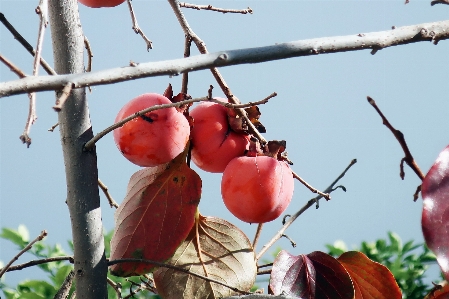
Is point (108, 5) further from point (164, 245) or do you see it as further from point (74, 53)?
point (164, 245)

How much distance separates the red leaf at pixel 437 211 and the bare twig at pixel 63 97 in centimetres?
26

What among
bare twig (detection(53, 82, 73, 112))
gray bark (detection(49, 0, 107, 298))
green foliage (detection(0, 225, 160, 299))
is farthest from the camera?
green foliage (detection(0, 225, 160, 299))

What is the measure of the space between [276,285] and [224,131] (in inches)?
7.0

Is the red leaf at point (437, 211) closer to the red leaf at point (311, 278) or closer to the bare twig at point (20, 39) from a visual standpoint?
the red leaf at point (311, 278)

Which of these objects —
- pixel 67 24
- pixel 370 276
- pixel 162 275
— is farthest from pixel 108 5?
pixel 370 276

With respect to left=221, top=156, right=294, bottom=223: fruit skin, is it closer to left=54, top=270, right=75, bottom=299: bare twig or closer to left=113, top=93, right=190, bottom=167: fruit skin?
left=113, top=93, right=190, bottom=167: fruit skin

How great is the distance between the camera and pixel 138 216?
617 mm

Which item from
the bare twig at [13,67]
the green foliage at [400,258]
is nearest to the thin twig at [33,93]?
the bare twig at [13,67]

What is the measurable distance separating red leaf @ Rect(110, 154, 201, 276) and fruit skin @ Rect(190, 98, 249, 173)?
23mm

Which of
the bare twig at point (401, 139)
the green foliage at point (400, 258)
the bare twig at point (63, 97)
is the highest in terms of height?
the bare twig at point (63, 97)

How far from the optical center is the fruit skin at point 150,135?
572mm

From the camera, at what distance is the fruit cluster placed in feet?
1.89

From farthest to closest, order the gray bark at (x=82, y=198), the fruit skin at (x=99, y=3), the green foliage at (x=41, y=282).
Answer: the green foliage at (x=41, y=282) < the fruit skin at (x=99, y=3) < the gray bark at (x=82, y=198)

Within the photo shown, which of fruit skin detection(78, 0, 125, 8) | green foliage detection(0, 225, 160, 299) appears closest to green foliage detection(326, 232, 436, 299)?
green foliage detection(0, 225, 160, 299)
